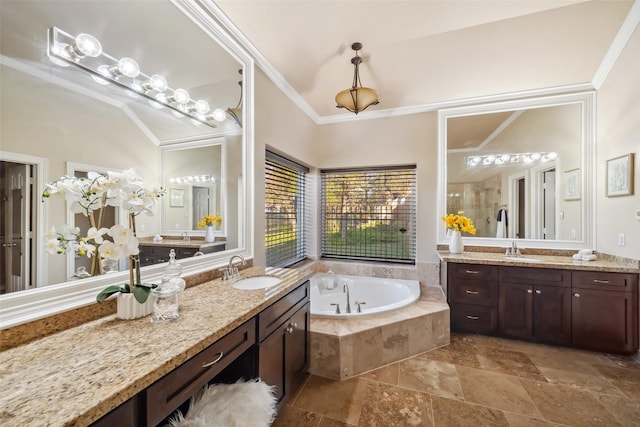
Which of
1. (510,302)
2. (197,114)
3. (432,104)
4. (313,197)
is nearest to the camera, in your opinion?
(197,114)

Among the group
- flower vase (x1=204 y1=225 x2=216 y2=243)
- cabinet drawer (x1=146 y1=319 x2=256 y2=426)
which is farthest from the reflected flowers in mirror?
flower vase (x1=204 y1=225 x2=216 y2=243)

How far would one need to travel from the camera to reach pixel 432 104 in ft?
10.5

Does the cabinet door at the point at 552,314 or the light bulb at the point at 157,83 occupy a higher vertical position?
the light bulb at the point at 157,83

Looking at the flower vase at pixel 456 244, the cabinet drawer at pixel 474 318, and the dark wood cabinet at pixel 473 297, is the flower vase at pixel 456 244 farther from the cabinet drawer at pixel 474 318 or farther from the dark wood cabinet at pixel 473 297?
the cabinet drawer at pixel 474 318

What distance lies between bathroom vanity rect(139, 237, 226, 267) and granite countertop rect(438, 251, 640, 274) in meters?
2.37

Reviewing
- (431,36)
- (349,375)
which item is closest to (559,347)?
(349,375)

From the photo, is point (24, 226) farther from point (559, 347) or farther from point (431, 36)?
point (559, 347)

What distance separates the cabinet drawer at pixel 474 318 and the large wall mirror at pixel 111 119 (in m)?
2.36

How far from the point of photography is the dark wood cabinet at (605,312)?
7.32 feet

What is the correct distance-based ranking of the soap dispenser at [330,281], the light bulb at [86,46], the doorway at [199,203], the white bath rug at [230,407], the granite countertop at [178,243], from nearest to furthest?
the white bath rug at [230,407]
the light bulb at [86,46]
the granite countertop at [178,243]
the doorway at [199,203]
the soap dispenser at [330,281]

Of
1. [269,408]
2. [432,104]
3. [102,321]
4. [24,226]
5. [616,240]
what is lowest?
[269,408]

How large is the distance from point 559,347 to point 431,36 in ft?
10.1

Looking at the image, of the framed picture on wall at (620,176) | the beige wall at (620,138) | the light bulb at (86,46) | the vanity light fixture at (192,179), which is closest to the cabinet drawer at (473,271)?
the beige wall at (620,138)

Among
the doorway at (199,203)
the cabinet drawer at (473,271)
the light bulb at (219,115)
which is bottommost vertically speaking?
the cabinet drawer at (473,271)
